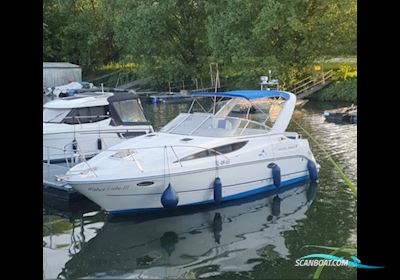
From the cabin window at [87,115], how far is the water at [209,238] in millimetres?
5177

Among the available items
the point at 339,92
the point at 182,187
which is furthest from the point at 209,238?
the point at 339,92

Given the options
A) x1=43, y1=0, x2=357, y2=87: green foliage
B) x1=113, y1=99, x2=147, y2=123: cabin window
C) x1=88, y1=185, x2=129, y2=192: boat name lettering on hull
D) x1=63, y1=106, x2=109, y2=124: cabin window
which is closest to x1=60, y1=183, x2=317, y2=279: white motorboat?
x1=88, y1=185, x2=129, y2=192: boat name lettering on hull

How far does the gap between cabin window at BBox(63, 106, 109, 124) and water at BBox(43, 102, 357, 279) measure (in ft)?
17.0

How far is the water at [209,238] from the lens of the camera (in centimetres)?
928

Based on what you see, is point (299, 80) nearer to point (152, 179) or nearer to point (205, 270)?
point (152, 179)

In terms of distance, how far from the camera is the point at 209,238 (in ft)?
35.8

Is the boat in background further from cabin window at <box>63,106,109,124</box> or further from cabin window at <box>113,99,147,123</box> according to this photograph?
cabin window at <box>63,106,109,124</box>

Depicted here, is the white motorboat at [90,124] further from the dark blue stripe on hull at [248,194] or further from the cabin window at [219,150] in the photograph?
the cabin window at [219,150]

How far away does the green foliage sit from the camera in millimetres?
36688

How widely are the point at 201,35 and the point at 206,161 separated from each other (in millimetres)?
38740

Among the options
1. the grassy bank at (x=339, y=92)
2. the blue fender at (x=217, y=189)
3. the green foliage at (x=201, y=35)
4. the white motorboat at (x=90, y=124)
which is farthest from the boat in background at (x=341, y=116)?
the blue fender at (x=217, y=189)

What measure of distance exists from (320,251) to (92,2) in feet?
185
